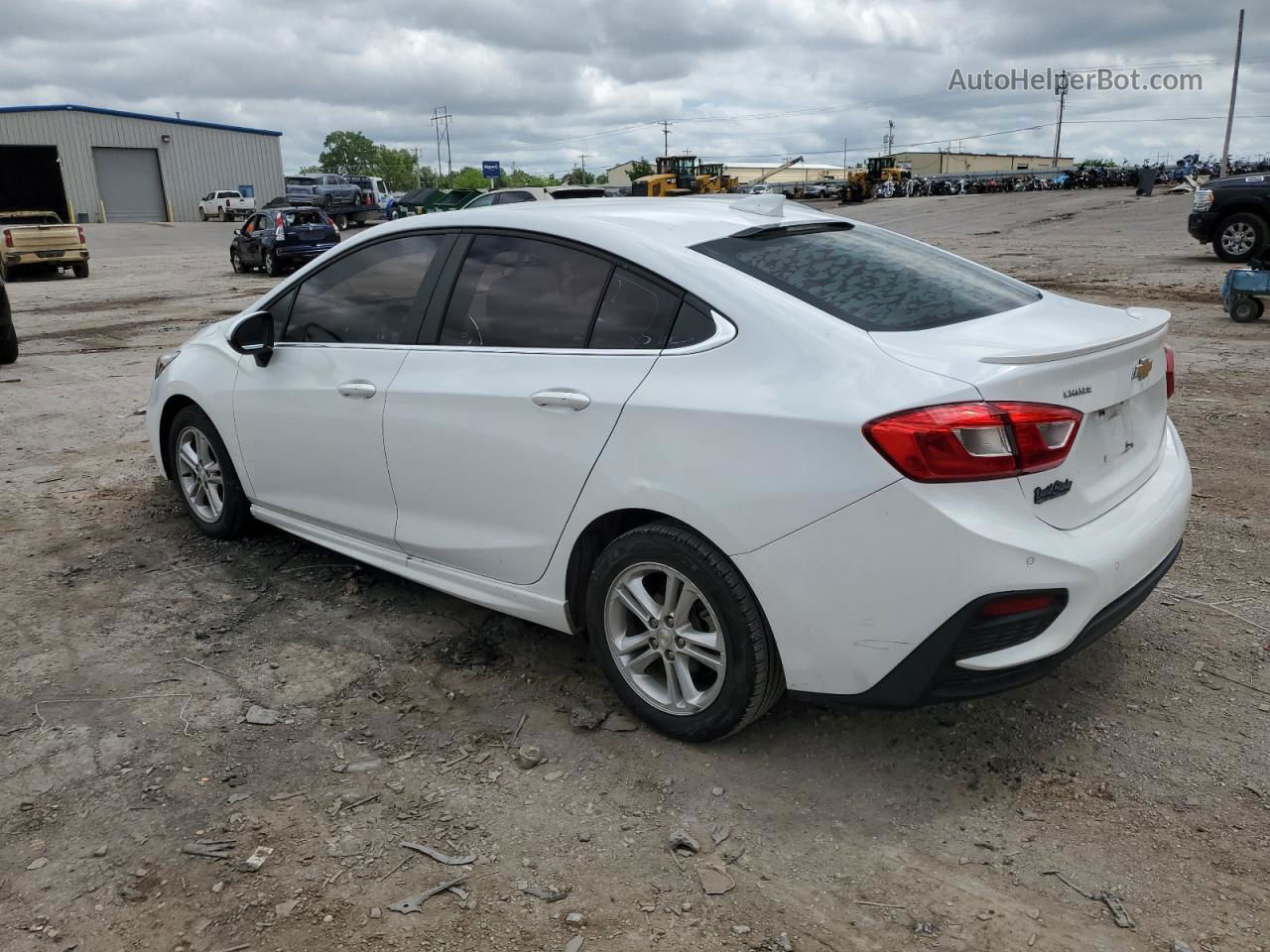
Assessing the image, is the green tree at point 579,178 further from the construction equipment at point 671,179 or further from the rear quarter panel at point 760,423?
the rear quarter panel at point 760,423

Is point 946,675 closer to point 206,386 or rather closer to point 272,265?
point 206,386

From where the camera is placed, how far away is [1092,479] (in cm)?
282

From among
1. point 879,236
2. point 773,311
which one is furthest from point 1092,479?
point 879,236

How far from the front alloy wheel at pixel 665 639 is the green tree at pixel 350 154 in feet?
465

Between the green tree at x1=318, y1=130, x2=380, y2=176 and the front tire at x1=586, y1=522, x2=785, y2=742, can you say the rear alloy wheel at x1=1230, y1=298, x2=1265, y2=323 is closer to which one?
the front tire at x1=586, y1=522, x2=785, y2=742

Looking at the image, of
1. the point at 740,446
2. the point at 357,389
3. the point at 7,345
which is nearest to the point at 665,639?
the point at 740,446

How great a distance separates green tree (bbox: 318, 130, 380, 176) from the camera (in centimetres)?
13512

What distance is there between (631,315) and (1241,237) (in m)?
16.6

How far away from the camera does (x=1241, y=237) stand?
16203mm

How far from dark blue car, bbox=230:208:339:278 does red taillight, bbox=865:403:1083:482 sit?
2249 cm

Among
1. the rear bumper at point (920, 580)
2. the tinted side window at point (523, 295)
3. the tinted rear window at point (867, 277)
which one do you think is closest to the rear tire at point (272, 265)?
the tinted side window at point (523, 295)

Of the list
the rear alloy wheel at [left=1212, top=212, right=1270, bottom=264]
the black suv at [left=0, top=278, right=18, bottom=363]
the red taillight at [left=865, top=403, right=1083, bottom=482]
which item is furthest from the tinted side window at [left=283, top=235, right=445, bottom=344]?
the rear alloy wheel at [left=1212, top=212, right=1270, bottom=264]

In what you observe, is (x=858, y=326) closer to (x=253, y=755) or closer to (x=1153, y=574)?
(x=1153, y=574)

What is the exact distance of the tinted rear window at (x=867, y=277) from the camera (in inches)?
117
